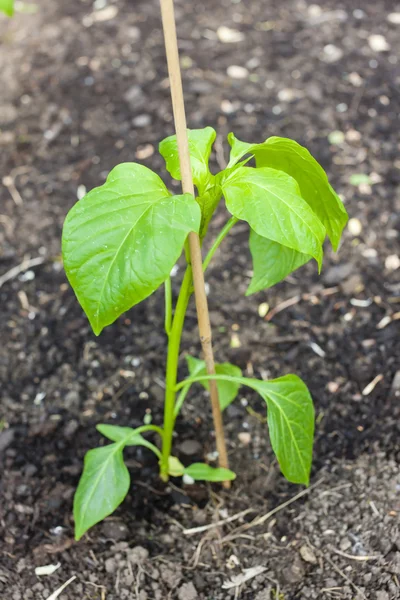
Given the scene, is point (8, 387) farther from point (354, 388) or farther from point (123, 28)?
point (123, 28)

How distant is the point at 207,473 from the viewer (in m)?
1.66

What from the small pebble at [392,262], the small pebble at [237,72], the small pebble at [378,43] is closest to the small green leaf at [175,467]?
the small pebble at [392,262]

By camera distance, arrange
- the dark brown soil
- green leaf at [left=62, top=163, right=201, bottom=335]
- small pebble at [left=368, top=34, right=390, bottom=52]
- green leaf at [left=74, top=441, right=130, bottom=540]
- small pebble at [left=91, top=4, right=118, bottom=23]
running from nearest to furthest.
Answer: green leaf at [left=62, top=163, right=201, bottom=335], green leaf at [left=74, top=441, right=130, bottom=540], the dark brown soil, small pebble at [left=368, top=34, right=390, bottom=52], small pebble at [left=91, top=4, right=118, bottom=23]

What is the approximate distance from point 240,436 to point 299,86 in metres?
1.72

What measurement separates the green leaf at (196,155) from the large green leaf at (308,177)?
0.05 m

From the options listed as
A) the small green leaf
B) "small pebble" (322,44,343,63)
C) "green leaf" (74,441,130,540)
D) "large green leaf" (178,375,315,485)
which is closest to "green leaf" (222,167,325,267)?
"large green leaf" (178,375,315,485)

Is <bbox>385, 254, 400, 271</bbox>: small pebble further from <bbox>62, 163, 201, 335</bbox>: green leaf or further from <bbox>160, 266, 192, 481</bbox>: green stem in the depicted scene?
<bbox>62, 163, 201, 335</bbox>: green leaf

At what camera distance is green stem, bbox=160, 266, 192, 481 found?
54.7 inches

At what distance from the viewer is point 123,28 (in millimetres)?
3332

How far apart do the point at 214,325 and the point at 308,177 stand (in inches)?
36.2

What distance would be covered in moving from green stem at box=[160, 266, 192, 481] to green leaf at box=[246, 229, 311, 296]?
145 millimetres

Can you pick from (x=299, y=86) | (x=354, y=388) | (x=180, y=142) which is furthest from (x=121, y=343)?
(x=299, y=86)

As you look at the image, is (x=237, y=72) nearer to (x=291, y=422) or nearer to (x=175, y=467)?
(x=175, y=467)

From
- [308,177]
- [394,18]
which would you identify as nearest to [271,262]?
[308,177]
